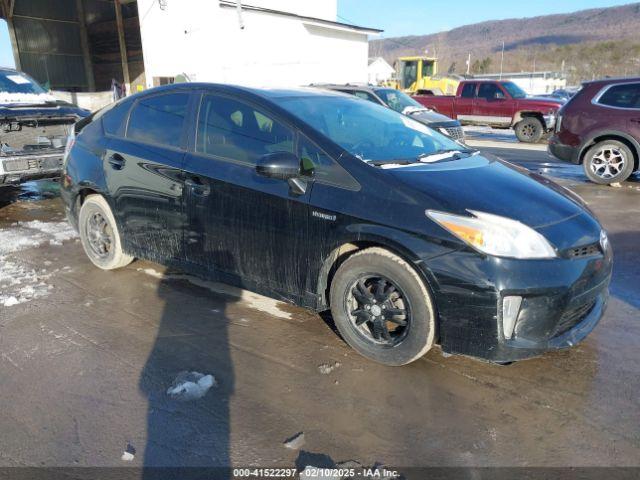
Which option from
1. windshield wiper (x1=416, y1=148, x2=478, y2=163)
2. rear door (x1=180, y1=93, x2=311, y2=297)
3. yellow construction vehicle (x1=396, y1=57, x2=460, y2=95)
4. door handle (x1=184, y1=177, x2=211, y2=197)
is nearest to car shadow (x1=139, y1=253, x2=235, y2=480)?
rear door (x1=180, y1=93, x2=311, y2=297)

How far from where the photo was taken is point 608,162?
855 centimetres

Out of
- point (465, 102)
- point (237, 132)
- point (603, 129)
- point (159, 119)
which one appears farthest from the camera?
point (465, 102)

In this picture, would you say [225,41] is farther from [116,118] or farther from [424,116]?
[116,118]

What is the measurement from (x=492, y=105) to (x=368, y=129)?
14.7m

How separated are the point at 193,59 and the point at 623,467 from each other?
68.8 feet

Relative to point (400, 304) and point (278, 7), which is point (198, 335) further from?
point (278, 7)

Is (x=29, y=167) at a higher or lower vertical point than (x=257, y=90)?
lower

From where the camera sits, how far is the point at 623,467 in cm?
231

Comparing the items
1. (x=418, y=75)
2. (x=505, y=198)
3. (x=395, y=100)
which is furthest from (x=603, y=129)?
(x=418, y=75)

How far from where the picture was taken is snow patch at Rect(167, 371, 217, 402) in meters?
2.85

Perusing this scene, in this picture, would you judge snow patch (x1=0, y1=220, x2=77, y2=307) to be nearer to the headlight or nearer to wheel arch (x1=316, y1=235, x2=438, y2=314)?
wheel arch (x1=316, y1=235, x2=438, y2=314)

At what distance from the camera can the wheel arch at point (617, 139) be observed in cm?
817

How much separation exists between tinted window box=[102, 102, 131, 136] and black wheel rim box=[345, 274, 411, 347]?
262 centimetres

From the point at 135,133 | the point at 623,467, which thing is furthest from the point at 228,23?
the point at 623,467
